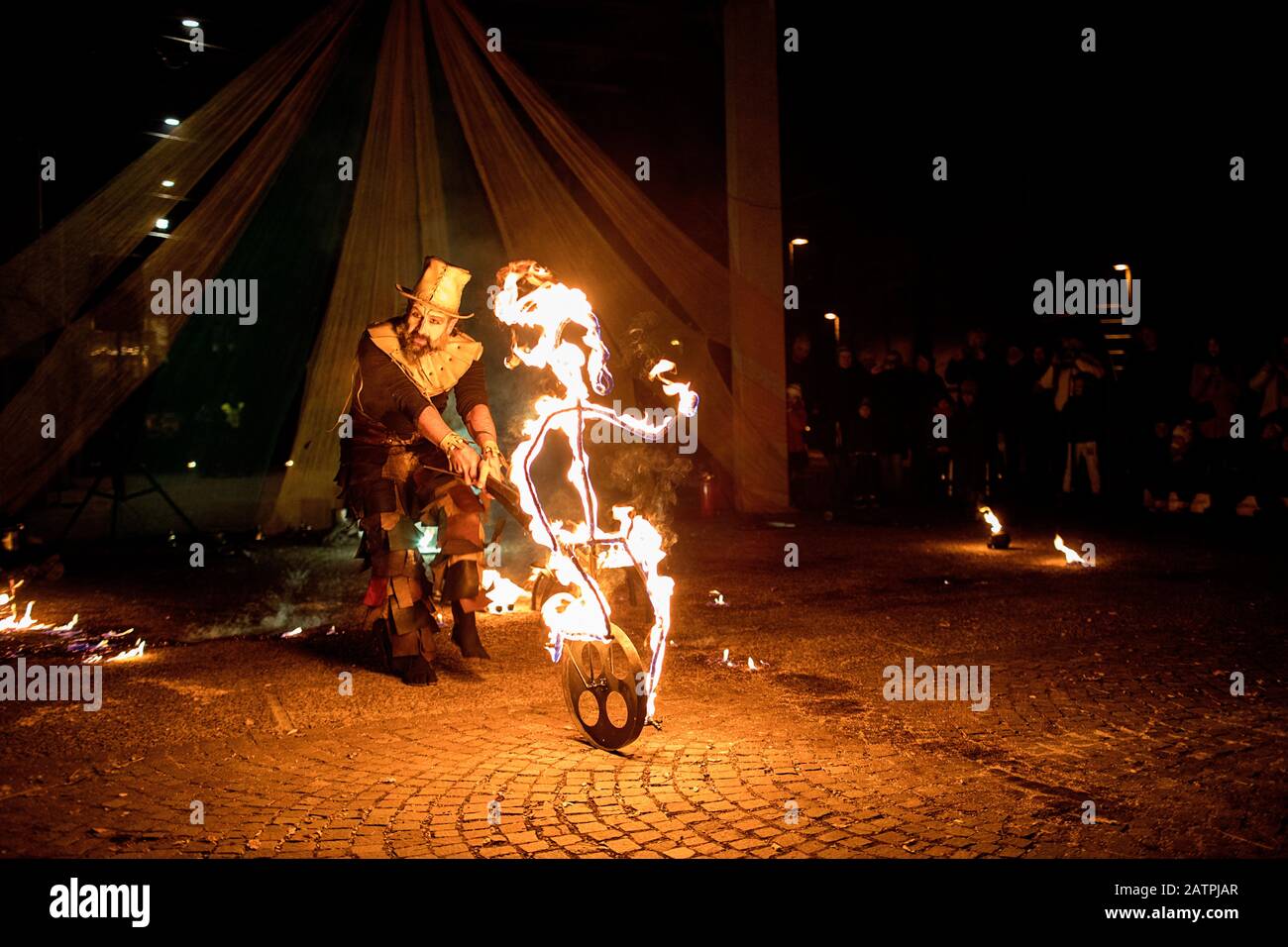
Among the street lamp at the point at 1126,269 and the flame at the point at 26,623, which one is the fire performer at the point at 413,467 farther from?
the street lamp at the point at 1126,269

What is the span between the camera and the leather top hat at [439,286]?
6305 mm

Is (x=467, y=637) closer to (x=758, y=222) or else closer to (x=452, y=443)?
(x=452, y=443)

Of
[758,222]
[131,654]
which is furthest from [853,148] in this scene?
[131,654]

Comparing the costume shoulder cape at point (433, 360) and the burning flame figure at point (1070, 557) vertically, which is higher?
the costume shoulder cape at point (433, 360)

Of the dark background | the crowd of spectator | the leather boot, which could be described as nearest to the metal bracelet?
the leather boot

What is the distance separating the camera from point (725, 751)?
16.8ft

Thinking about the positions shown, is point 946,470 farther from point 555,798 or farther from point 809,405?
point 555,798

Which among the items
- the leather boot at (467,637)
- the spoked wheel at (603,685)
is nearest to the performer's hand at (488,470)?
the spoked wheel at (603,685)

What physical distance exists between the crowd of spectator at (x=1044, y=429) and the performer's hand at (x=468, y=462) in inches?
365

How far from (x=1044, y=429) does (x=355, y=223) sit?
9.29 metres

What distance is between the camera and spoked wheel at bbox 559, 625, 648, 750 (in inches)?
195

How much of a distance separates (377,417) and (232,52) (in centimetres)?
460

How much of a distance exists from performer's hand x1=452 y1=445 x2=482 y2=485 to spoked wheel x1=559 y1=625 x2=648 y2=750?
38.4 inches

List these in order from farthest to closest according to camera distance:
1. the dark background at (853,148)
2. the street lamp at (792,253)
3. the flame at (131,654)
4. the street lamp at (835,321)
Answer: the street lamp at (835,321), the street lamp at (792,253), the dark background at (853,148), the flame at (131,654)
